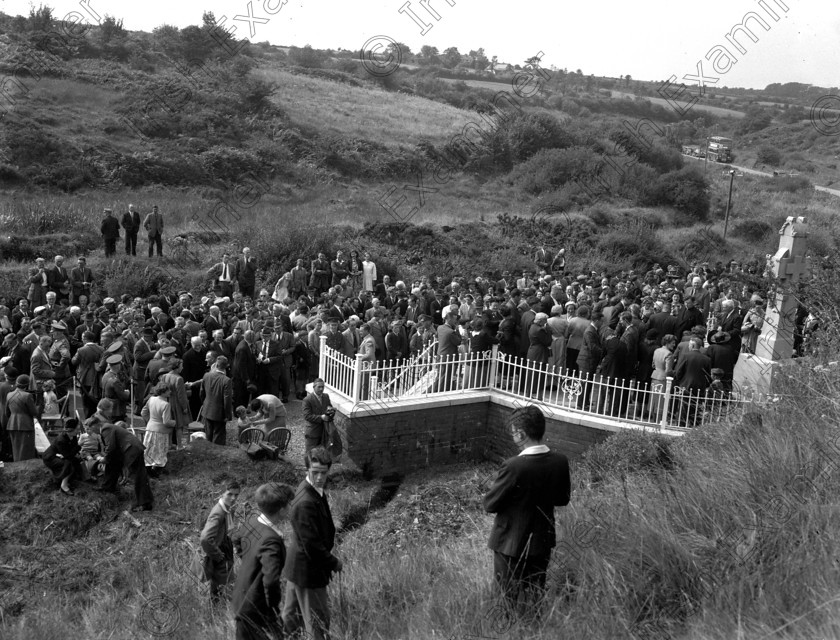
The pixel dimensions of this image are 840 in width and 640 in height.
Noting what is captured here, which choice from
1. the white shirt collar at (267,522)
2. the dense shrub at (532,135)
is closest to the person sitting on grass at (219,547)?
the white shirt collar at (267,522)

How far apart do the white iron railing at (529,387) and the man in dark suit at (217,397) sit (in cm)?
148

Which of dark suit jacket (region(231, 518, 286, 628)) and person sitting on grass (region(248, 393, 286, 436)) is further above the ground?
dark suit jacket (region(231, 518, 286, 628))

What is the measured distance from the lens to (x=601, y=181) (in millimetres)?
37188

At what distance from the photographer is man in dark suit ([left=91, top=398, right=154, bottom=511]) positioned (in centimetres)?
952

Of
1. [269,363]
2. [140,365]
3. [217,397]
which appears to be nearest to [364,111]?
[269,363]

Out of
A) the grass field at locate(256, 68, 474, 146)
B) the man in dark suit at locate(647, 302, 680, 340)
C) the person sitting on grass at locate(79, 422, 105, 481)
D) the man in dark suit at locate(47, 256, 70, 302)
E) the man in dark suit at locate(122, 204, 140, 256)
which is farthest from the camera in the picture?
the grass field at locate(256, 68, 474, 146)

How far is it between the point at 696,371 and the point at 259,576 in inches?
306

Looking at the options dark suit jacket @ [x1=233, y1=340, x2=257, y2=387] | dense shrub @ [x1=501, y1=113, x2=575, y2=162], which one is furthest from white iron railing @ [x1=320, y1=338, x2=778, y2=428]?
dense shrub @ [x1=501, y1=113, x2=575, y2=162]

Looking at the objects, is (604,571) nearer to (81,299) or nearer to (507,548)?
(507,548)

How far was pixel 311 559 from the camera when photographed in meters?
5.36

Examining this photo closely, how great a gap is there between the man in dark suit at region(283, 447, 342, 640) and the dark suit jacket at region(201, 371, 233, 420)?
Result: 581cm

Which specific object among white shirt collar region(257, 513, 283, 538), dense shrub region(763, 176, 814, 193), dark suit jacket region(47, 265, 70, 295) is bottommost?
dark suit jacket region(47, 265, 70, 295)

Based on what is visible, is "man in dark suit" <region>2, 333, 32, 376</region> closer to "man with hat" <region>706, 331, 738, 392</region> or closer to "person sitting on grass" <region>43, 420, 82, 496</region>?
"person sitting on grass" <region>43, 420, 82, 496</region>

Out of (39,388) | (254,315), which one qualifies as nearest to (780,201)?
(254,315)
